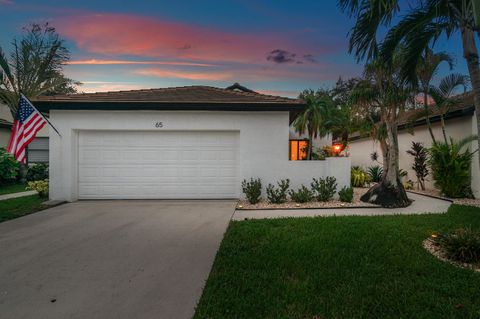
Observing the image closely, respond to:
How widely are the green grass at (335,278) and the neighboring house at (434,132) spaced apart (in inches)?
230

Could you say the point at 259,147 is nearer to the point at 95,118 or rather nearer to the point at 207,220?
the point at 207,220

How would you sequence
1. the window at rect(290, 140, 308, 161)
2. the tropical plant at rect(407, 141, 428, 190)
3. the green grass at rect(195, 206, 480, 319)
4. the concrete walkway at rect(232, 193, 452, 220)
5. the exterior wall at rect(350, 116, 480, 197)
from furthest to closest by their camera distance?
the window at rect(290, 140, 308, 161), the tropical plant at rect(407, 141, 428, 190), the exterior wall at rect(350, 116, 480, 197), the concrete walkway at rect(232, 193, 452, 220), the green grass at rect(195, 206, 480, 319)

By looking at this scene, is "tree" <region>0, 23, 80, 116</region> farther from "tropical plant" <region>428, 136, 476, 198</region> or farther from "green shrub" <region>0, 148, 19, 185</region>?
"tropical plant" <region>428, 136, 476, 198</region>

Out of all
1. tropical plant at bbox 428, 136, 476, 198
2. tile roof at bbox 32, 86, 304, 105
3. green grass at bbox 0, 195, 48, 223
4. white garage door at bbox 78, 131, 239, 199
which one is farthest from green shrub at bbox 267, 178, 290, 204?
green grass at bbox 0, 195, 48, 223

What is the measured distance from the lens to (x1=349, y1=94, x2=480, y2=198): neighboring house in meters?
8.84

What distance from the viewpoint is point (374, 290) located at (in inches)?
116

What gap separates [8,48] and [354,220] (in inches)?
732

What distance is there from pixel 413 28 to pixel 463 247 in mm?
3626

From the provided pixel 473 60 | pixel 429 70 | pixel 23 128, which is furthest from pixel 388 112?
pixel 23 128

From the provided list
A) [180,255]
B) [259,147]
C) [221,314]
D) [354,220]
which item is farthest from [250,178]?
[221,314]

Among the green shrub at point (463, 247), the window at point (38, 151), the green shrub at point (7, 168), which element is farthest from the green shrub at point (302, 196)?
the window at point (38, 151)

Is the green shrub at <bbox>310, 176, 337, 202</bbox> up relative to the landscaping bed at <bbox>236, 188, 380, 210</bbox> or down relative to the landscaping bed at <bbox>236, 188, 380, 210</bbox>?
up

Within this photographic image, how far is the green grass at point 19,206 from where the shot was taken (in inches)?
272

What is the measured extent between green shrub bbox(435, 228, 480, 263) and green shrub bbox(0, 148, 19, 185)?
16988mm
